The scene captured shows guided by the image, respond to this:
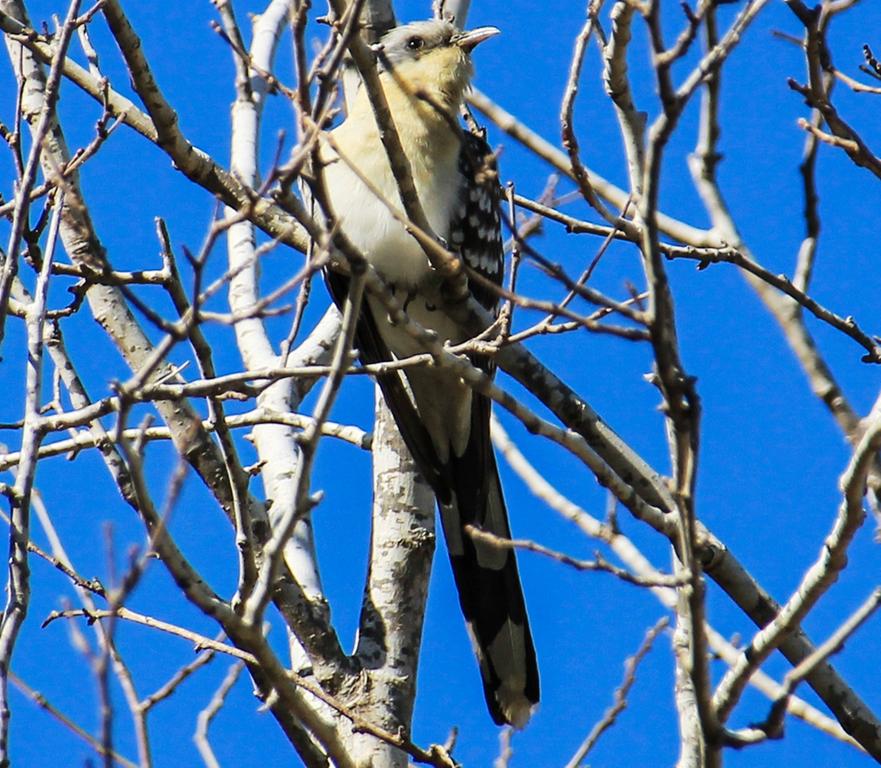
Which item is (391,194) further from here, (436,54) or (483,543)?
(483,543)

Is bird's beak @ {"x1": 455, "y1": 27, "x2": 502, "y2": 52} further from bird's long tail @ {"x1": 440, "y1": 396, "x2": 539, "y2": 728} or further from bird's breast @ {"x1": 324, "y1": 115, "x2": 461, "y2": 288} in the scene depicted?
bird's long tail @ {"x1": 440, "y1": 396, "x2": 539, "y2": 728}

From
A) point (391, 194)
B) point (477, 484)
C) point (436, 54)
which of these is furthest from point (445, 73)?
point (477, 484)

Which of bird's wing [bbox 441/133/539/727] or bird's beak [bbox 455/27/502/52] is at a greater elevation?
bird's beak [bbox 455/27/502/52]

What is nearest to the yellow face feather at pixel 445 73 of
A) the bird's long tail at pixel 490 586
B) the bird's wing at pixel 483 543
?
the bird's wing at pixel 483 543

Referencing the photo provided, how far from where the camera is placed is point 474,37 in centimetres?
588

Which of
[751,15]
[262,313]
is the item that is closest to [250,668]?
[262,313]

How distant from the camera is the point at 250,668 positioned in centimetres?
349

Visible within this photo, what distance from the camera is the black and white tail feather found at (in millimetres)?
5059

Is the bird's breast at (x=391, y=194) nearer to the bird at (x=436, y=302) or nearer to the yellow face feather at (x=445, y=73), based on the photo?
the bird at (x=436, y=302)

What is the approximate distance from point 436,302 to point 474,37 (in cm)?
127

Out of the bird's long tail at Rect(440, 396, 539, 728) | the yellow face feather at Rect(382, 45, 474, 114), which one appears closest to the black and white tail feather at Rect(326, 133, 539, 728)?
the bird's long tail at Rect(440, 396, 539, 728)

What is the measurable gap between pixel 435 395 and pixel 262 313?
262cm

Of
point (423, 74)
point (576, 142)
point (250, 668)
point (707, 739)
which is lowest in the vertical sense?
point (707, 739)

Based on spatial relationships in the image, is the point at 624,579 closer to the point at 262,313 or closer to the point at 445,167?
the point at 262,313
